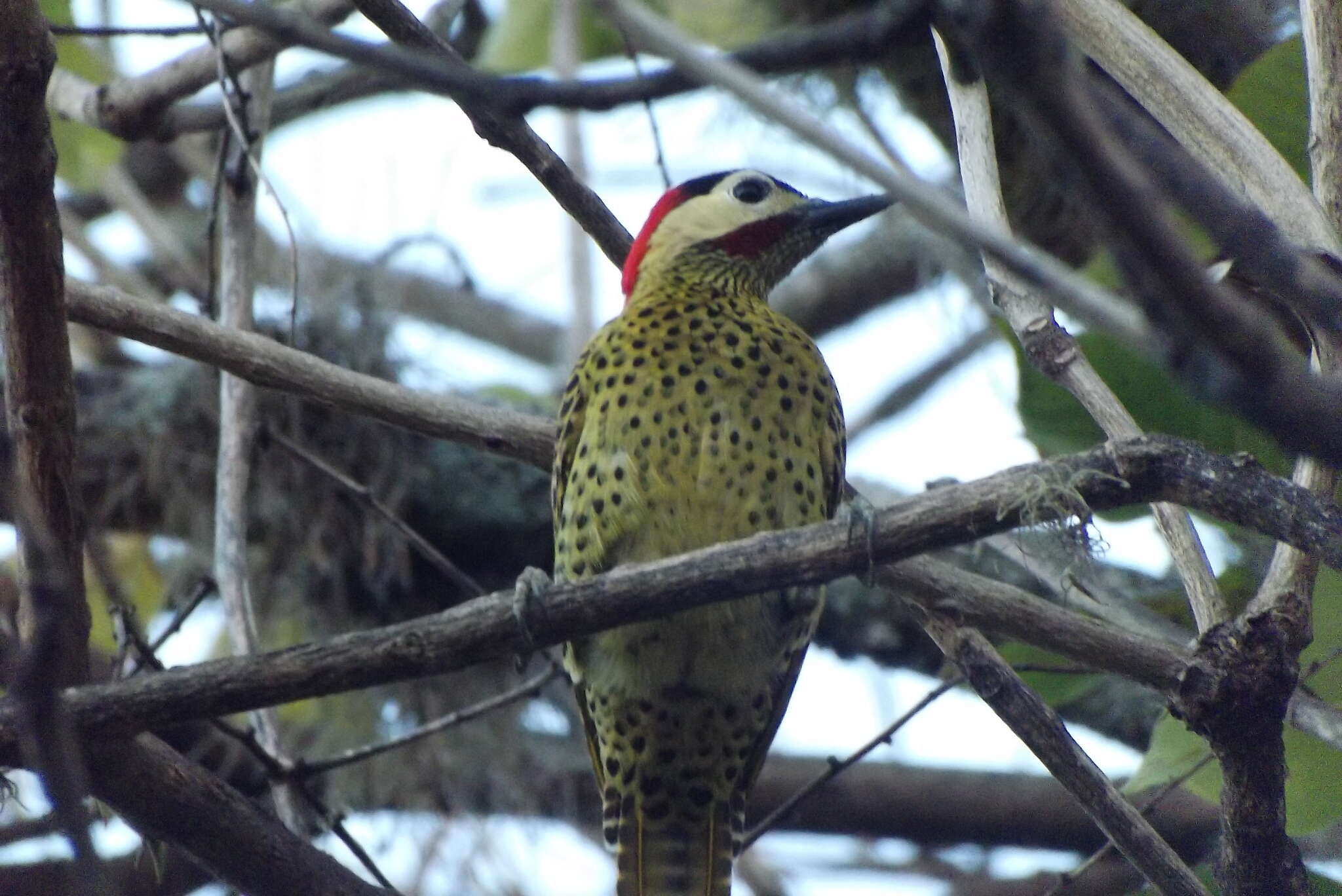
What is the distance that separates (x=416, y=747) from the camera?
5324mm

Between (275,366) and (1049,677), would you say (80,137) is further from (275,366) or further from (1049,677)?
(1049,677)

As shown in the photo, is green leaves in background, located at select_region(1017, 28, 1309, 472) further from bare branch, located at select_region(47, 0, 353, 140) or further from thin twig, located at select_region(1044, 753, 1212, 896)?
bare branch, located at select_region(47, 0, 353, 140)

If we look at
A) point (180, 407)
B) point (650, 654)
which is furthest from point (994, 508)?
point (180, 407)

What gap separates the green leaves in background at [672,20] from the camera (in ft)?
18.3

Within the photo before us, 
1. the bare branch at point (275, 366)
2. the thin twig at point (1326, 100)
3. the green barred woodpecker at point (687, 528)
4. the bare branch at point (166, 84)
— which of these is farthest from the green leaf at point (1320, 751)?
the bare branch at point (166, 84)

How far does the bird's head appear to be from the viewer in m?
4.12

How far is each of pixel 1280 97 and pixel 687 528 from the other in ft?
5.09

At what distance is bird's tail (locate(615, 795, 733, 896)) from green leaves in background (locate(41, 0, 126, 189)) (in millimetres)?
2402

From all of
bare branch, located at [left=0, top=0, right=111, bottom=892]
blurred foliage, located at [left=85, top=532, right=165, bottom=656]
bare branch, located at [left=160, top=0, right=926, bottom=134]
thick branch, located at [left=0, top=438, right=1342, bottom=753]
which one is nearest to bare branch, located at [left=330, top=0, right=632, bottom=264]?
bare branch, located at [left=0, top=0, right=111, bottom=892]

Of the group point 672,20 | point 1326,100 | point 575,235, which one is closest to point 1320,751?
point 1326,100

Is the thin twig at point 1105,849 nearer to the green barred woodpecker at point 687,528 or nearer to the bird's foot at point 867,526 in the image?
the green barred woodpecker at point 687,528

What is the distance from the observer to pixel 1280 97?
3.20 metres

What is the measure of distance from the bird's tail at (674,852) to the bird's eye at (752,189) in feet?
5.45

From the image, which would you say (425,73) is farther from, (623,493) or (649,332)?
(649,332)
